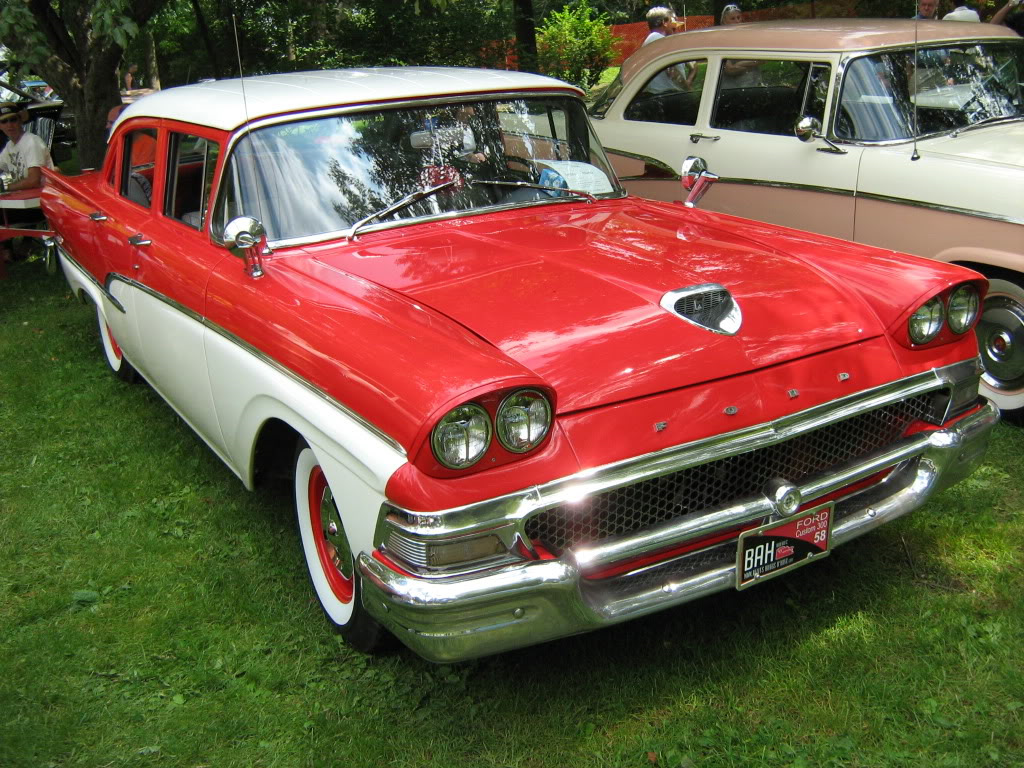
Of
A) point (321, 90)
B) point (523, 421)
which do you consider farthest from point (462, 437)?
point (321, 90)

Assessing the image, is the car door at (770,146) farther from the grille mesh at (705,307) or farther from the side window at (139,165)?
the side window at (139,165)

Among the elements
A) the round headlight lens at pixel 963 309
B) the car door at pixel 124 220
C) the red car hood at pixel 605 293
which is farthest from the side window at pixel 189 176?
the round headlight lens at pixel 963 309

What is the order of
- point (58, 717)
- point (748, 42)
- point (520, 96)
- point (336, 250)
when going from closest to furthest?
1. point (58, 717)
2. point (336, 250)
3. point (520, 96)
4. point (748, 42)

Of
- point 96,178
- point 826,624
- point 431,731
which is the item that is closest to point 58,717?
point 431,731

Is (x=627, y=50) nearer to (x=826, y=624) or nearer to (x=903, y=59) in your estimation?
(x=903, y=59)

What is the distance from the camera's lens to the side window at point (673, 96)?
5.98 meters

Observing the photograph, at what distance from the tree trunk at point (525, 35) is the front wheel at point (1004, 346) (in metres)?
9.10

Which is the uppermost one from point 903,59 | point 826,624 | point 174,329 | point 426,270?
point 903,59

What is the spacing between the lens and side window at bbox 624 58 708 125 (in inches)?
235

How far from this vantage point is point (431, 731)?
9.01ft

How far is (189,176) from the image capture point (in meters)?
3.94

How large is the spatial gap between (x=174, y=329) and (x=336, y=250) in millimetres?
923

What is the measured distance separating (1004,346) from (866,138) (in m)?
1.29

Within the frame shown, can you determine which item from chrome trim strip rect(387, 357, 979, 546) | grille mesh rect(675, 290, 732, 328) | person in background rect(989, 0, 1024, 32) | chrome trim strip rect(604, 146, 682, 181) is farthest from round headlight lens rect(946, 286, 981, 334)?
person in background rect(989, 0, 1024, 32)
